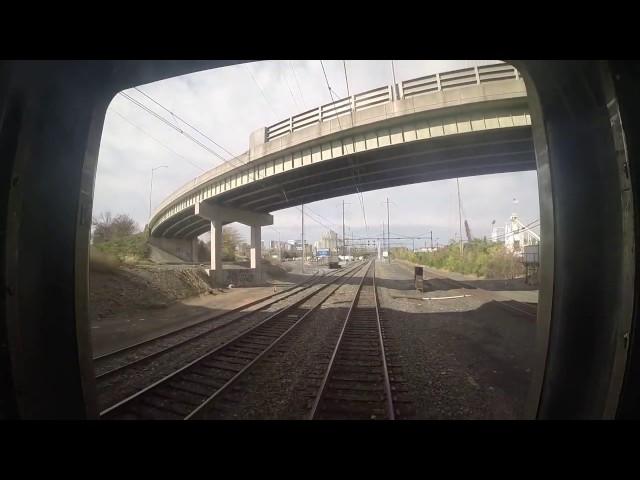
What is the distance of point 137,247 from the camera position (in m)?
39.0

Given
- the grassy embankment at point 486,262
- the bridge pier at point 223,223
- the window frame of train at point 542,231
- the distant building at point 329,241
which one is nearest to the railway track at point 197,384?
the window frame of train at point 542,231

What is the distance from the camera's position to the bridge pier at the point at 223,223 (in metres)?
23.8

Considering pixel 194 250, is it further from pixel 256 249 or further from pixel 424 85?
pixel 424 85

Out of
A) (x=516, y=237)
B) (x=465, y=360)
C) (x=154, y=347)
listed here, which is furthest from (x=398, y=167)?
(x=516, y=237)

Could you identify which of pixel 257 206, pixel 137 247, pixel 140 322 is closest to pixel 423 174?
pixel 257 206

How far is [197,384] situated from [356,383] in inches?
113

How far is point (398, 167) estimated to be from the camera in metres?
18.4

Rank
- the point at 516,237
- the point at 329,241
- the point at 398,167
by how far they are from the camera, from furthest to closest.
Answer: the point at 329,241, the point at 516,237, the point at 398,167

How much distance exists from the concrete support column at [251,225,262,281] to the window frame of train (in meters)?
25.3

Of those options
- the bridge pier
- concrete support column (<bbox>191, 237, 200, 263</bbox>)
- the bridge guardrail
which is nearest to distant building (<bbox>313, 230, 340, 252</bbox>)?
concrete support column (<bbox>191, 237, 200, 263</bbox>)

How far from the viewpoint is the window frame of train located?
187 centimetres

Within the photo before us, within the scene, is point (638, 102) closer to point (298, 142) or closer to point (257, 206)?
point (298, 142)

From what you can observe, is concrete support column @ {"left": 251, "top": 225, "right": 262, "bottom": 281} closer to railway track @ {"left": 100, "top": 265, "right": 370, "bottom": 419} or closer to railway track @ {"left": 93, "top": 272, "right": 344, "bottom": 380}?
railway track @ {"left": 93, "top": 272, "right": 344, "bottom": 380}
